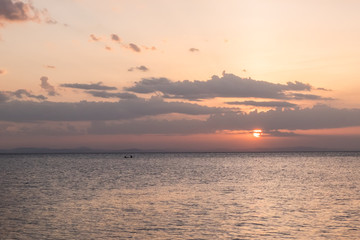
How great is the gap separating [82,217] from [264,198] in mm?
27493

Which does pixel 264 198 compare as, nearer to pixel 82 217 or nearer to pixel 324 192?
pixel 324 192

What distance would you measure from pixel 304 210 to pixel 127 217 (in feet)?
67.4

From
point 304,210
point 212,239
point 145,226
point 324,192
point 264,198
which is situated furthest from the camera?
point 324,192

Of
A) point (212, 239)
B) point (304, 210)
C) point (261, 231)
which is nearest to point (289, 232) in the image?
point (261, 231)

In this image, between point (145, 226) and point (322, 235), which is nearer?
point (322, 235)

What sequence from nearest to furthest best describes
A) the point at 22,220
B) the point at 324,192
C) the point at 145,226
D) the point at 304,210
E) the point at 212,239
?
the point at 212,239, the point at 145,226, the point at 22,220, the point at 304,210, the point at 324,192

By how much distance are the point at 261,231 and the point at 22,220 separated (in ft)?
79.5

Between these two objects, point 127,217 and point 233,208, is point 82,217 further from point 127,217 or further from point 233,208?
point 233,208

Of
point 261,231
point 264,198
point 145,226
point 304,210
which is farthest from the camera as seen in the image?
point 264,198

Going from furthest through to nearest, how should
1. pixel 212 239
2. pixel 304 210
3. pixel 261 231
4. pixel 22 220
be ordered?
1. pixel 304 210
2. pixel 22 220
3. pixel 261 231
4. pixel 212 239

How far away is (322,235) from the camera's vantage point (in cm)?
3384

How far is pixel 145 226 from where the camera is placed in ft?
124

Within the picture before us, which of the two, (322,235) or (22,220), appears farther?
(22,220)

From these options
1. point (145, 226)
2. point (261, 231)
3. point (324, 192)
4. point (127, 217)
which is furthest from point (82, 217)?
point (324, 192)
